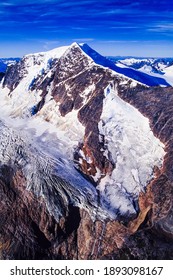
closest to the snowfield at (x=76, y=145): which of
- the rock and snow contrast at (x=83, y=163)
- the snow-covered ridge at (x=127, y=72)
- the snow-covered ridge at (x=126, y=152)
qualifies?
the snow-covered ridge at (x=126, y=152)

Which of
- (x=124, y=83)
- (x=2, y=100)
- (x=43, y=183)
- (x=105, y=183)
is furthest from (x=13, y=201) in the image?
(x=2, y=100)

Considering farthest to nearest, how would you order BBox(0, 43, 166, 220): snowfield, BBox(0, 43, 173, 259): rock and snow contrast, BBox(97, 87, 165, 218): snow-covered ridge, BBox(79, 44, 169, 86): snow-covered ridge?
BBox(79, 44, 169, 86): snow-covered ridge, BBox(97, 87, 165, 218): snow-covered ridge, BBox(0, 43, 166, 220): snowfield, BBox(0, 43, 173, 259): rock and snow contrast

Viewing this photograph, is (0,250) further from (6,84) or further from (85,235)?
(6,84)

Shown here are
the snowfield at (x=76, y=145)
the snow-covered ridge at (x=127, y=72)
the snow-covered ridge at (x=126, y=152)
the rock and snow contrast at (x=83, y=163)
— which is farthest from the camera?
the snow-covered ridge at (x=127, y=72)

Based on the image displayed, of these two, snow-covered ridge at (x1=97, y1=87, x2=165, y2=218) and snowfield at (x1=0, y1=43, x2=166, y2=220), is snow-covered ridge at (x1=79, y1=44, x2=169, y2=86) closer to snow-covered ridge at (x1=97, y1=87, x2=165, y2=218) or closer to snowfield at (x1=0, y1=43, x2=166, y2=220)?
snowfield at (x1=0, y1=43, x2=166, y2=220)

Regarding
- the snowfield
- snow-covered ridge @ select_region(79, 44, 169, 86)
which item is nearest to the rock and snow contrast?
the snowfield

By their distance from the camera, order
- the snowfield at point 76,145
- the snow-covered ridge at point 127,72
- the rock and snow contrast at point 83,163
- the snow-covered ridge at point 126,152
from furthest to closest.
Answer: the snow-covered ridge at point 127,72 < the snow-covered ridge at point 126,152 < the snowfield at point 76,145 < the rock and snow contrast at point 83,163

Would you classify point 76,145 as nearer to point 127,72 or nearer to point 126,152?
point 126,152

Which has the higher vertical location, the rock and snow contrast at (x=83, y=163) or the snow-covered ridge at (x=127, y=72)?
the snow-covered ridge at (x=127, y=72)

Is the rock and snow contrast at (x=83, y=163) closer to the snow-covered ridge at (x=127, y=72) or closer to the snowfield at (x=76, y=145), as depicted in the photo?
the snowfield at (x=76, y=145)

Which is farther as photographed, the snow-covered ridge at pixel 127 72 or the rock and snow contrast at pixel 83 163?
the snow-covered ridge at pixel 127 72
